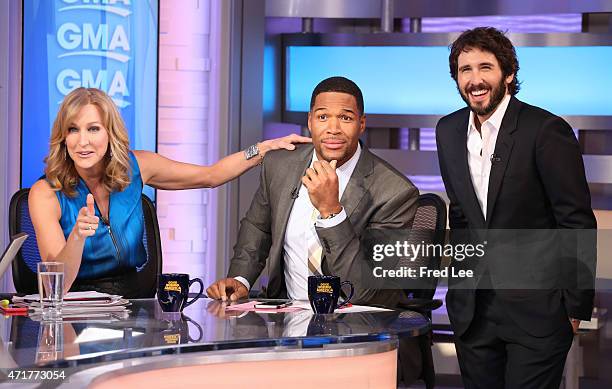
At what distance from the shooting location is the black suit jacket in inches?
110

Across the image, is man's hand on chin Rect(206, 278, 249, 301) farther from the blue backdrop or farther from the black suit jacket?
the blue backdrop

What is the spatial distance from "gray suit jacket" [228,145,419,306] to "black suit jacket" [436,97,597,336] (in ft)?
1.01

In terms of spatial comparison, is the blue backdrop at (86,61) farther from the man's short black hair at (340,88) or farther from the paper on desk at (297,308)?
the paper on desk at (297,308)

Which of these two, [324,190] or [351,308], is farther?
[324,190]

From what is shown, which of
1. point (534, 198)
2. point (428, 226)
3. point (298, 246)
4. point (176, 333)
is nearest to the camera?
point (176, 333)

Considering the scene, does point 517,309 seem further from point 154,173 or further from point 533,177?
point 154,173

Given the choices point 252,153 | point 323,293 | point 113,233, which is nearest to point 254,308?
point 323,293

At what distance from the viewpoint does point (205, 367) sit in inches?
84.8

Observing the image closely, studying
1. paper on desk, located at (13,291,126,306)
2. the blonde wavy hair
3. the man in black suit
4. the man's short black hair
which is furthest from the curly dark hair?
paper on desk, located at (13,291,126,306)

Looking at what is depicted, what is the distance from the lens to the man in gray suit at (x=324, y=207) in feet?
10.0

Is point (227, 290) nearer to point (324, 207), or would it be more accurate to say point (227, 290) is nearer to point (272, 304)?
point (272, 304)

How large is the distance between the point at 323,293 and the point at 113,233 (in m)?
0.93

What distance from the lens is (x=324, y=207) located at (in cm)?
305

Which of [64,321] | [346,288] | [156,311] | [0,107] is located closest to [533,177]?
[346,288]
